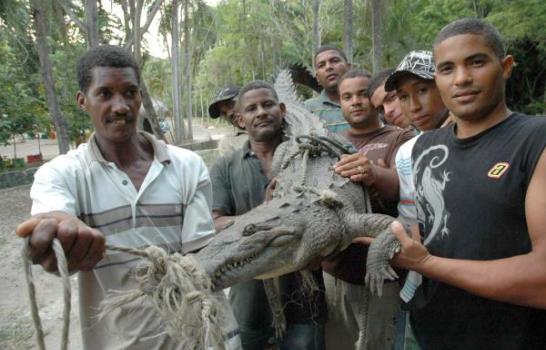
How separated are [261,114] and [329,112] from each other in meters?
1.63

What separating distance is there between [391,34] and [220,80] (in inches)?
837

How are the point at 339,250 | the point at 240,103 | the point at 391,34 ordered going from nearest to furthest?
the point at 339,250, the point at 240,103, the point at 391,34

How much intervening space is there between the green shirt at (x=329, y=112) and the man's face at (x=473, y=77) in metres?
2.40

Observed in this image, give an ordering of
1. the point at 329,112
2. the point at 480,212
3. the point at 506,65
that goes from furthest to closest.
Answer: the point at 329,112 < the point at 506,65 < the point at 480,212

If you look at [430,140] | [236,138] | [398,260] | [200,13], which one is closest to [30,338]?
[236,138]

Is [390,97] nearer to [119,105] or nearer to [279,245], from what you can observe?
[279,245]

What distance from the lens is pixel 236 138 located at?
4.20 metres

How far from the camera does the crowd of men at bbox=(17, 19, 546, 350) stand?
144 cm

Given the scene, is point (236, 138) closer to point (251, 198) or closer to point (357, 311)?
point (251, 198)

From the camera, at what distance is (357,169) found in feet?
7.88

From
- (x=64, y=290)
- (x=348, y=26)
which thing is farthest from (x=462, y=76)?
(x=348, y=26)

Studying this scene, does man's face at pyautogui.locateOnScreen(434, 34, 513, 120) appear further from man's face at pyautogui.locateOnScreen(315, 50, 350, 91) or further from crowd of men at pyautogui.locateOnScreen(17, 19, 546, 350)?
man's face at pyautogui.locateOnScreen(315, 50, 350, 91)

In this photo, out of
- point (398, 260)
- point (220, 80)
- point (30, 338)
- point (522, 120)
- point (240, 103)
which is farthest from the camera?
point (220, 80)

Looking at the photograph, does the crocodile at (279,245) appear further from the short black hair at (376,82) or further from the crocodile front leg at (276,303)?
the short black hair at (376,82)
